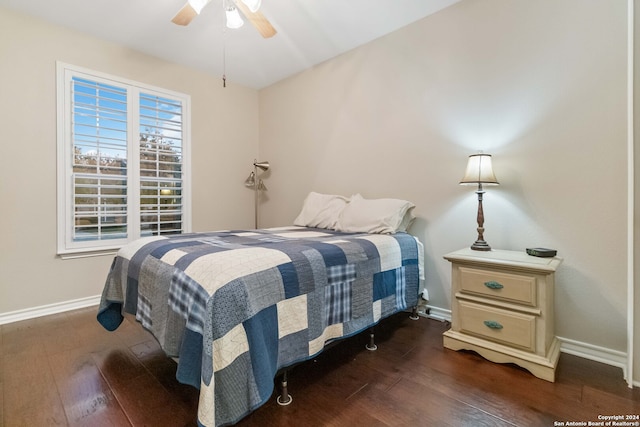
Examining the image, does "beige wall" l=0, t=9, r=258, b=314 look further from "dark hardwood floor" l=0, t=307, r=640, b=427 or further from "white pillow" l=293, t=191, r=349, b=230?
"white pillow" l=293, t=191, r=349, b=230

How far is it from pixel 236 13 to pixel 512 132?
7.06ft

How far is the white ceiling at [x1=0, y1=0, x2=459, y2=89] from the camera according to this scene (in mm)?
2447

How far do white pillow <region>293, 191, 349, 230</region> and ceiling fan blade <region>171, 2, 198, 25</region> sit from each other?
1.84 meters

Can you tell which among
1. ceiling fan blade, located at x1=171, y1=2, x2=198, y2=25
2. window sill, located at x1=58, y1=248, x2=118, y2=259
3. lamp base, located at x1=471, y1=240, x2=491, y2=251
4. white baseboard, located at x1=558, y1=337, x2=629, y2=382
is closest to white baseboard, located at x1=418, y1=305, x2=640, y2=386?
white baseboard, located at x1=558, y1=337, x2=629, y2=382

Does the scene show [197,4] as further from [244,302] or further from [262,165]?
[262,165]

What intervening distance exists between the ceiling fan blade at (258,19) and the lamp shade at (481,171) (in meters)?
1.79

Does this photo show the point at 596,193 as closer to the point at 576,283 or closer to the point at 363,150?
the point at 576,283

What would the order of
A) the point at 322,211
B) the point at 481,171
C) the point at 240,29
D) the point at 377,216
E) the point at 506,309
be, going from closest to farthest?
the point at 506,309 → the point at 481,171 → the point at 377,216 → the point at 240,29 → the point at 322,211

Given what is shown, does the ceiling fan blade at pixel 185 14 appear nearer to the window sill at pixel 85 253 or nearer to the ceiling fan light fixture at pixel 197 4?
the ceiling fan light fixture at pixel 197 4

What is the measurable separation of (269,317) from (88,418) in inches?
37.4

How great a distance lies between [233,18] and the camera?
7.00ft

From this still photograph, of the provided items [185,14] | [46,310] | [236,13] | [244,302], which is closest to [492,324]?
[244,302]

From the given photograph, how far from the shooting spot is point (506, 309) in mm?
1778

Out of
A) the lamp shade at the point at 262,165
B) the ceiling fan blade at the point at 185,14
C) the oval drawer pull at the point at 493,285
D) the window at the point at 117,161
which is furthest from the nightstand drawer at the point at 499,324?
the window at the point at 117,161
